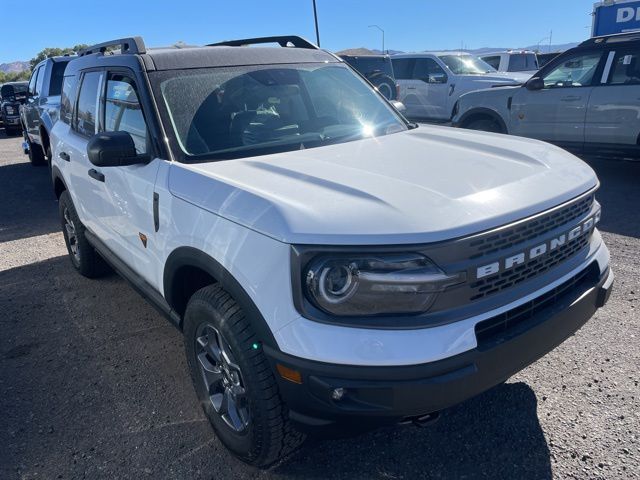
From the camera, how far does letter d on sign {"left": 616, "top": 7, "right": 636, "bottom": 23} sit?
15000 mm

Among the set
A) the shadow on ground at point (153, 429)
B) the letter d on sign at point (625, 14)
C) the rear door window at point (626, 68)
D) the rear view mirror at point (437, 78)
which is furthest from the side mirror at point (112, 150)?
the letter d on sign at point (625, 14)

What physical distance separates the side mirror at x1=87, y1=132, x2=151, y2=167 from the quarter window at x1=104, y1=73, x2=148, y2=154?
0.57ft

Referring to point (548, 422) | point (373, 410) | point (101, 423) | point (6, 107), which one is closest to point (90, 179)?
point (101, 423)

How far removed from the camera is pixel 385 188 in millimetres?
2256

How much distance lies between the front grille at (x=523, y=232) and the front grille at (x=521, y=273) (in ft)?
0.34

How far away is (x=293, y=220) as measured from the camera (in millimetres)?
2018

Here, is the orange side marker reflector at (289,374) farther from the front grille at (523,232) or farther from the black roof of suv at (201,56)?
the black roof of suv at (201,56)

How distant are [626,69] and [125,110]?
6782 millimetres

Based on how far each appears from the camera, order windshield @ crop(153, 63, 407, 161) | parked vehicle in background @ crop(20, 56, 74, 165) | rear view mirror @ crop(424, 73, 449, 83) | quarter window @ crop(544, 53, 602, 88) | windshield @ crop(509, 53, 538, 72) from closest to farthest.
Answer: windshield @ crop(153, 63, 407, 161), quarter window @ crop(544, 53, 602, 88), parked vehicle in background @ crop(20, 56, 74, 165), rear view mirror @ crop(424, 73, 449, 83), windshield @ crop(509, 53, 538, 72)

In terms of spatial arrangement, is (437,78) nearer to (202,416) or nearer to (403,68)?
(403,68)

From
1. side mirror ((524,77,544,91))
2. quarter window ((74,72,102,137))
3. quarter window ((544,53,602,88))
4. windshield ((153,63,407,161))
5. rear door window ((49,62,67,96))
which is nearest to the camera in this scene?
windshield ((153,63,407,161))

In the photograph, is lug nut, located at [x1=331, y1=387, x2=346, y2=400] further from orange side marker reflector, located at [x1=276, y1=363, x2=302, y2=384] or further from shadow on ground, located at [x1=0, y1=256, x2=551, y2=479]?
shadow on ground, located at [x1=0, y1=256, x2=551, y2=479]

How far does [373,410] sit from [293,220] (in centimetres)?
75

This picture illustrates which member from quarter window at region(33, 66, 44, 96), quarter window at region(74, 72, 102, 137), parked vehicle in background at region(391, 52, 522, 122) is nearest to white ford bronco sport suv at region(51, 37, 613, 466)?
quarter window at region(74, 72, 102, 137)
